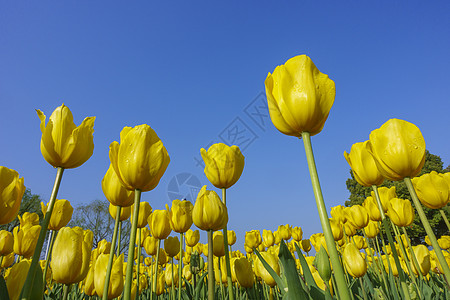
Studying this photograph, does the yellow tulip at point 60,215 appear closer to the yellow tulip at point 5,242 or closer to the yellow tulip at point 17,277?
the yellow tulip at point 5,242

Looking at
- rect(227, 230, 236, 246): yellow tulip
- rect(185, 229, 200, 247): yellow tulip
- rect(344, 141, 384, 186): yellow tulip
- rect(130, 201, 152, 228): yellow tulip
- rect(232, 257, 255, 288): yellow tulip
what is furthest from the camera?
rect(227, 230, 236, 246): yellow tulip

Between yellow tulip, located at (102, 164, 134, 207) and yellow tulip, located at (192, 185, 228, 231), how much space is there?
445mm

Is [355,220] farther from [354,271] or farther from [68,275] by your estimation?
[68,275]

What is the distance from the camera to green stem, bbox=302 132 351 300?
2.25 ft

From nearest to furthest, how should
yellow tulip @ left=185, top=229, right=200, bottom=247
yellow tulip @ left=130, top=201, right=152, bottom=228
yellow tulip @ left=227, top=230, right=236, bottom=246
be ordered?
yellow tulip @ left=130, top=201, right=152, bottom=228 → yellow tulip @ left=185, top=229, right=200, bottom=247 → yellow tulip @ left=227, top=230, right=236, bottom=246

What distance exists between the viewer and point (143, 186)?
1.24m

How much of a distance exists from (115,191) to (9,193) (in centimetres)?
50

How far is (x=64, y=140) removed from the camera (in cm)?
130

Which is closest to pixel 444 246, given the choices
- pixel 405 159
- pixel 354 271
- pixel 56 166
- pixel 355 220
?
pixel 355 220

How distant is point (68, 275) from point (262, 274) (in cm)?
154

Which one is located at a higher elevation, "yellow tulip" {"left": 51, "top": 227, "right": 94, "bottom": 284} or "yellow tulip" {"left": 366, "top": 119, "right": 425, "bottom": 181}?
"yellow tulip" {"left": 366, "top": 119, "right": 425, "bottom": 181}

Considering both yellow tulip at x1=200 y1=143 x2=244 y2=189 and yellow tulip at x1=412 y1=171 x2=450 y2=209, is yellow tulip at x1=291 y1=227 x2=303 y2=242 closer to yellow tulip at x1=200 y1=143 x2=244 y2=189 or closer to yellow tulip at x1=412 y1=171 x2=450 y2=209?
yellow tulip at x1=412 y1=171 x2=450 y2=209

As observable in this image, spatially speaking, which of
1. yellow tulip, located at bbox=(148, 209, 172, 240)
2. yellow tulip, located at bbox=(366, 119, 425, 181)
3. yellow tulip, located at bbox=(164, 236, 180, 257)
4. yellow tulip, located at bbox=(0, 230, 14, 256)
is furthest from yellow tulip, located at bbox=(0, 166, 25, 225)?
yellow tulip, located at bbox=(0, 230, 14, 256)

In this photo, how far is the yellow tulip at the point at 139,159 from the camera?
120 cm
